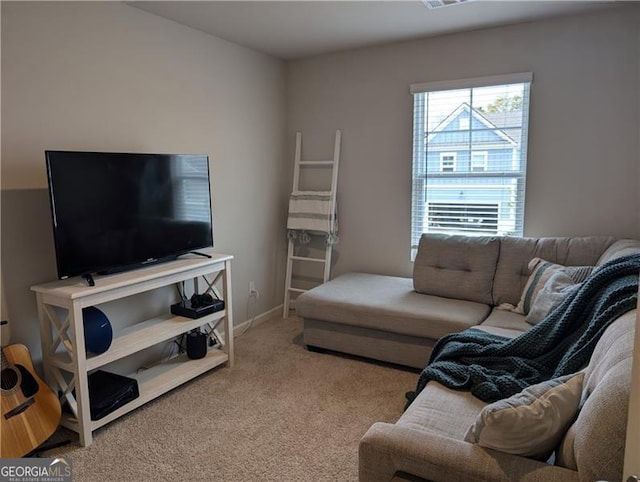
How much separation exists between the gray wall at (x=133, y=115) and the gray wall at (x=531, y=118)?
621 millimetres

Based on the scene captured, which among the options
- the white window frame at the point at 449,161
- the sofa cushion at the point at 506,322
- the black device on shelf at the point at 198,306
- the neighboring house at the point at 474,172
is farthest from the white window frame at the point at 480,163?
the black device on shelf at the point at 198,306

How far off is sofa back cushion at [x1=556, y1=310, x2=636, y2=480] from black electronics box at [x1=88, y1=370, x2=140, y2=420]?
2.10 m

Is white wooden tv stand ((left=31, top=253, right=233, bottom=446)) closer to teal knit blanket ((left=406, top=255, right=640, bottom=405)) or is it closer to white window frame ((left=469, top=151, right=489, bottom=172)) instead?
teal knit blanket ((left=406, top=255, right=640, bottom=405))

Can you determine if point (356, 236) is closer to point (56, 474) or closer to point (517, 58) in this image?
point (517, 58)

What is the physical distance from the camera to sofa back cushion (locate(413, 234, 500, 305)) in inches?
124

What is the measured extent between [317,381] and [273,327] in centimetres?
113

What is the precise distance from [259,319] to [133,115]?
6.76 ft

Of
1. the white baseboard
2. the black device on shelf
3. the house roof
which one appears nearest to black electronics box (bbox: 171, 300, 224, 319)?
the black device on shelf

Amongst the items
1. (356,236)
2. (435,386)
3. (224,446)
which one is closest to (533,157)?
(356,236)

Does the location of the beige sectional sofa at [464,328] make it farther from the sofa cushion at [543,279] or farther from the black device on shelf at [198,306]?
the black device on shelf at [198,306]

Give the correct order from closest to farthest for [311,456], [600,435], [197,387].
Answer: [600,435] → [311,456] → [197,387]

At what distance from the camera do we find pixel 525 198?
3.37m

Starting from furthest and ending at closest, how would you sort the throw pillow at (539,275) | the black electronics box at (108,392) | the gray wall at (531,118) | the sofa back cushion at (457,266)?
the sofa back cushion at (457,266) → the gray wall at (531,118) → the throw pillow at (539,275) → the black electronics box at (108,392)

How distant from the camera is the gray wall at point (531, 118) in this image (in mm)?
3039
